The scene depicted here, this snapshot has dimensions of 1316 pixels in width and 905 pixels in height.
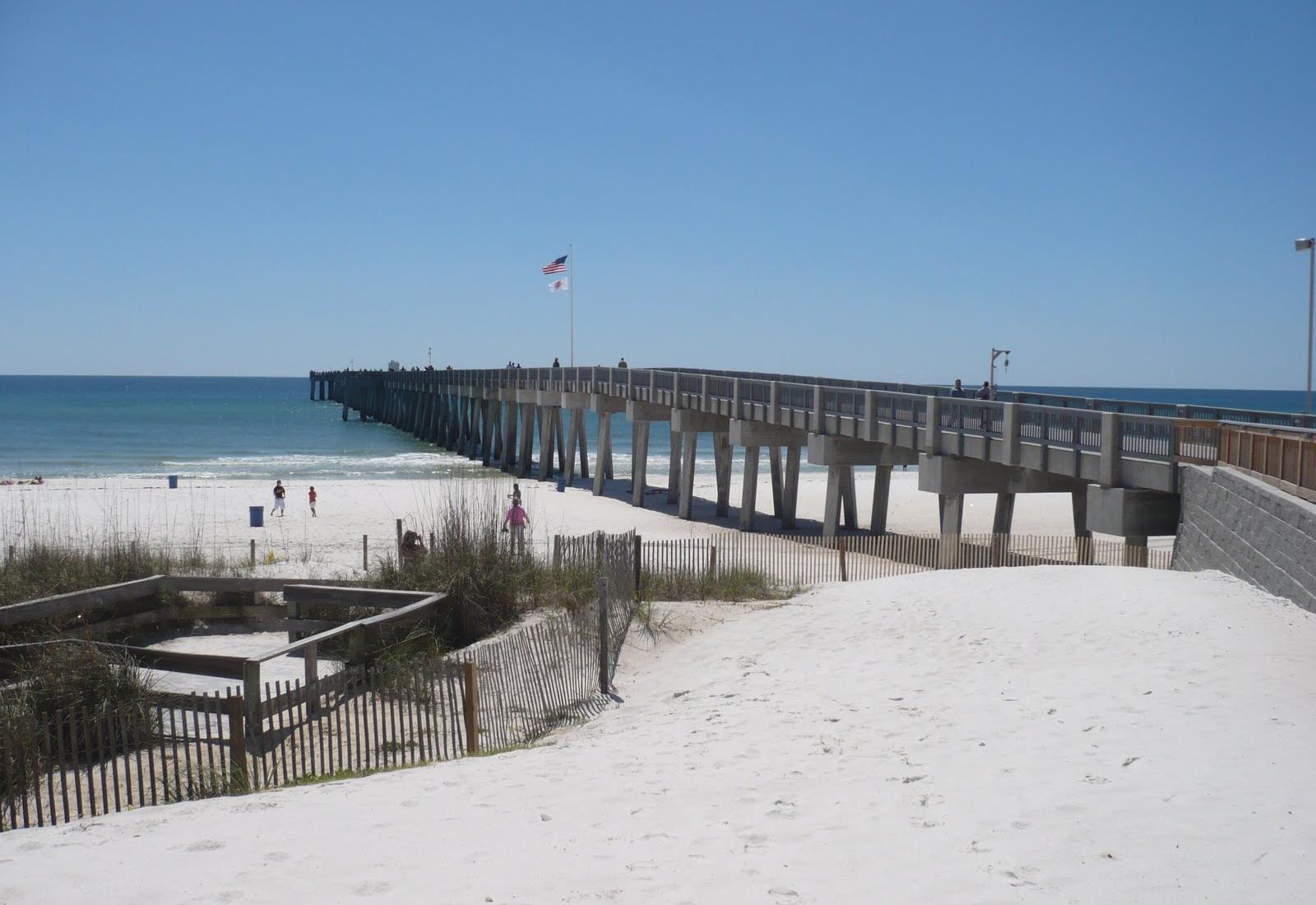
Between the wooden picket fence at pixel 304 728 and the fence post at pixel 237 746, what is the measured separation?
0.5 inches

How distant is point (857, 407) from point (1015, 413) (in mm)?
5848

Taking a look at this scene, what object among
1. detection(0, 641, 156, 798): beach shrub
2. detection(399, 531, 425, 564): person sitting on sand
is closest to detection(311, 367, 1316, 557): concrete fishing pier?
detection(399, 531, 425, 564): person sitting on sand

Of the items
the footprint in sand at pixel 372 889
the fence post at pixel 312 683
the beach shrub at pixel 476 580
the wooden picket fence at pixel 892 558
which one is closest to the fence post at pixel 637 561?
the wooden picket fence at pixel 892 558

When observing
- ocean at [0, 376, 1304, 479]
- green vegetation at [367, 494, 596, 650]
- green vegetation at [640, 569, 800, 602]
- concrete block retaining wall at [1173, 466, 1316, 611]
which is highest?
concrete block retaining wall at [1173, 466, 1316, 611]

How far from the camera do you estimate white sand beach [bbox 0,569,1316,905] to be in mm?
5496

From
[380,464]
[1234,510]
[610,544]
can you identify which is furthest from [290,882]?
[380,464]

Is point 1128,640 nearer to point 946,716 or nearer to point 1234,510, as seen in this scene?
point 946,716

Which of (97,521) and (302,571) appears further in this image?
(97,521)

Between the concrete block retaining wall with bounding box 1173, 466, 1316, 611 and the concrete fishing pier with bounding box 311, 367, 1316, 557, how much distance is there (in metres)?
0.77

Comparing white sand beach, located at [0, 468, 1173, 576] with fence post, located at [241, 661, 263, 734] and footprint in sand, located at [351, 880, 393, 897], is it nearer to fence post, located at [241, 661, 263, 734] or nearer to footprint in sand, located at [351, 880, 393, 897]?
fence post, located at [241, 661, 263, 734]

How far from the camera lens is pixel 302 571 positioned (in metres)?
19.7

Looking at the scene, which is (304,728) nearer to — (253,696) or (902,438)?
(253,696)

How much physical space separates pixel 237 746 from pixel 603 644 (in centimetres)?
440

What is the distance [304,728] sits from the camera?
10.6 metres
